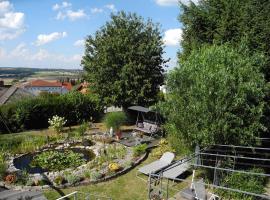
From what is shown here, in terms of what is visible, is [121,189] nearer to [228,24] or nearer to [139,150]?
[139,150]

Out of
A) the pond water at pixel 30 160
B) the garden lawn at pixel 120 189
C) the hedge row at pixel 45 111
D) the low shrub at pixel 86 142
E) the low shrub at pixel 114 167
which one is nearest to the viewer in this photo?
the garden lawn at pixel 120 189

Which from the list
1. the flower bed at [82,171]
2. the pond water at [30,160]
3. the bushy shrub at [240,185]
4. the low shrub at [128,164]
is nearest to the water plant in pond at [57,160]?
the flower bed at [82,171]

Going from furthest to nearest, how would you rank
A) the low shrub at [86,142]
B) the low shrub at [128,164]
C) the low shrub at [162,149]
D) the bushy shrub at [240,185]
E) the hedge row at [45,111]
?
the hedge row at [45,111] → the low shrub at [86,142] → the low shrub at [162,149] → the low shrub at [128,164] → the bushy shrub at [240,185]

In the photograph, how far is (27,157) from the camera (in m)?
21.4

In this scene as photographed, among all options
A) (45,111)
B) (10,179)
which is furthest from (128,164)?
(45,111)

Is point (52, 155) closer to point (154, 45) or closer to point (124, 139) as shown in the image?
point (124, 139)

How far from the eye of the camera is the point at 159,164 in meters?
18.9

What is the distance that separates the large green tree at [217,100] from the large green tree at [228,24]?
3012 mm

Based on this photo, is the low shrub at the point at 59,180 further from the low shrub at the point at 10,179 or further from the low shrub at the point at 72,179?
the low shrub at the point at 10,179

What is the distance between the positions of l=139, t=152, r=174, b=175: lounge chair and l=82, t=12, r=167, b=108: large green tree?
34.7 ft

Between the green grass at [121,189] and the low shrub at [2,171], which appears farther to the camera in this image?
the low shrub at [2,171]

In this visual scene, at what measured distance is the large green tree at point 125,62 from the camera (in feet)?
98.1

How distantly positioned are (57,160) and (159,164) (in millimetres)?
5996

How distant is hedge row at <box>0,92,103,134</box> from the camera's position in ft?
92.7
